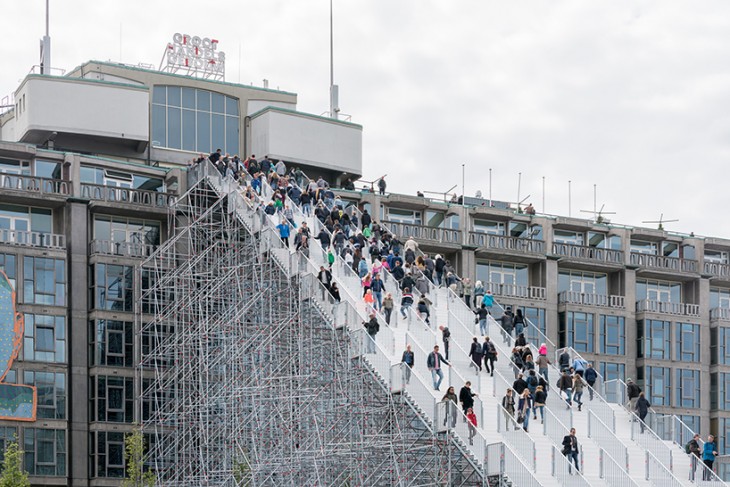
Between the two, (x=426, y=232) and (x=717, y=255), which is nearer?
(x=426, y=232)

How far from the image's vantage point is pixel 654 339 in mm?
93125

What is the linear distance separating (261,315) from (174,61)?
25212 mm

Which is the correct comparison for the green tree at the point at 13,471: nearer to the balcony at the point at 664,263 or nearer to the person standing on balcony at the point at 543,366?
the person standing on balcony at the point at 543,366

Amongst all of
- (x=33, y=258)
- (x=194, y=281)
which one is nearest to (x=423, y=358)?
(x=194, y=281)

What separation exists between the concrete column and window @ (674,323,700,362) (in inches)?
1395

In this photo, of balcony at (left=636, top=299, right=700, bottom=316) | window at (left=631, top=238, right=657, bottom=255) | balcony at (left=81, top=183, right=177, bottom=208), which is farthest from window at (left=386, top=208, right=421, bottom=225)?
balcony at (left=81, top=183, right=177, bottom=208)

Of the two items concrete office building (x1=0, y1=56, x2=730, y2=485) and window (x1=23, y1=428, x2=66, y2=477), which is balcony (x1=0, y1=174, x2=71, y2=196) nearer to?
concrete office building (x1=0, y1=56, x2=730, y2=485)

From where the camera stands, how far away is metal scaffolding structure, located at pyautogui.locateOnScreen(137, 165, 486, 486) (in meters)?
53.2

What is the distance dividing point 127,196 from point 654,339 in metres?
32.1

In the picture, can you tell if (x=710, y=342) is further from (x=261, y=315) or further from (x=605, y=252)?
(x=261, y=315)

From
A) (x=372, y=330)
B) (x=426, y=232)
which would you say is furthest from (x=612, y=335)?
(x=372, y=330)

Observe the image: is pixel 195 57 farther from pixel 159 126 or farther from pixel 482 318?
pixel 482 318

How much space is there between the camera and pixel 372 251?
62.9m

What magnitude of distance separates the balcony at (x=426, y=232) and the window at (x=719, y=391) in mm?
17225
